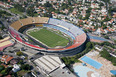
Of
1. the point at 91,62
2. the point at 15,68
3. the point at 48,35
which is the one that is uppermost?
the point at 48,35

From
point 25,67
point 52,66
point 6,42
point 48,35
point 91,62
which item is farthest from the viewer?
point 48,35

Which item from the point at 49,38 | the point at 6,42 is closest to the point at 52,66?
the point at 49,38

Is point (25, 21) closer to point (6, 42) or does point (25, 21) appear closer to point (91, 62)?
point (6, 42)

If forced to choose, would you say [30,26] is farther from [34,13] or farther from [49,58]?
[49,58]

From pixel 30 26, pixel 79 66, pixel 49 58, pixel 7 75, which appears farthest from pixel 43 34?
pixel 7 75

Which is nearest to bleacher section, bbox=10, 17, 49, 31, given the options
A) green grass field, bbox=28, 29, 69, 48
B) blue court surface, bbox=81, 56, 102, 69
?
green grass field, bbox=28, 29, 69, 48

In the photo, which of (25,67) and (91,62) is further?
(91,62)

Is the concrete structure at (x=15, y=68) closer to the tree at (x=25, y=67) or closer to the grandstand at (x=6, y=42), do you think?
the tree at (x=25, y=67)

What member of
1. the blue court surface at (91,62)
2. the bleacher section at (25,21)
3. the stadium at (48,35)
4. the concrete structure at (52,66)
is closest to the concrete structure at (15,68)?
the concrete structure at (52,66)

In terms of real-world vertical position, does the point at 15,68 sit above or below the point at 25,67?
above
